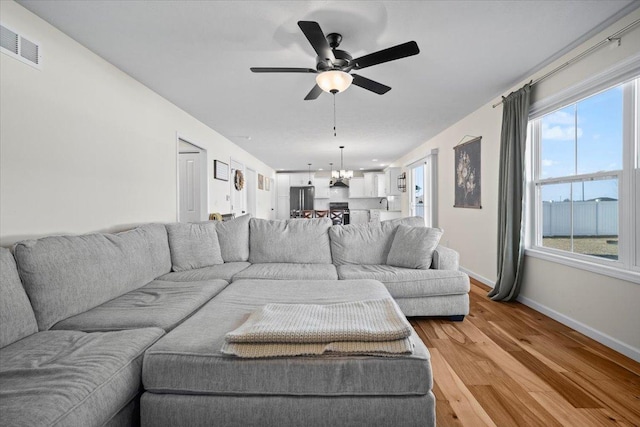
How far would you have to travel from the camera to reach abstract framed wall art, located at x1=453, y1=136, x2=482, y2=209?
4.20m

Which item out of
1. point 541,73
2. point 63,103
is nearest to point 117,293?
point 63,103

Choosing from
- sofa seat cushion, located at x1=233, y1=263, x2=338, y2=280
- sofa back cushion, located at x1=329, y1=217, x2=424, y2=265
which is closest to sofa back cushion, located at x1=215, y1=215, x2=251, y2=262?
sofa seat cushion, located at x1=233, y1=263, x2=338, y2=280

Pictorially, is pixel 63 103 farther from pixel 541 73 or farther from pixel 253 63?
pixel 541 73

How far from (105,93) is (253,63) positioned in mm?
1368

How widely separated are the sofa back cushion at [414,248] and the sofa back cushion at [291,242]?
71cm

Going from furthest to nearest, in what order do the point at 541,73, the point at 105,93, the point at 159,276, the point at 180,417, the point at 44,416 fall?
the point at 541,73, the point at 105,93, the point at 159,276, the point at 180,417, the point at 44,416

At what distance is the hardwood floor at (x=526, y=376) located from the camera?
1507 millimetres

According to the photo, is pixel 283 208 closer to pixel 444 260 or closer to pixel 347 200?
pixel 347 200

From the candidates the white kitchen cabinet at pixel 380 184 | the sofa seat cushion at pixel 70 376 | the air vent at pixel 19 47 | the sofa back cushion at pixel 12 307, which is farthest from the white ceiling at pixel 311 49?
the white kitchen cabinet at pixel 380 184

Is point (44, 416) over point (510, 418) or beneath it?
over

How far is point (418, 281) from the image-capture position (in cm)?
260

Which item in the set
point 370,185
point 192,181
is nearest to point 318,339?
point 192,181

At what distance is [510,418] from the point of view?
148 centimetres

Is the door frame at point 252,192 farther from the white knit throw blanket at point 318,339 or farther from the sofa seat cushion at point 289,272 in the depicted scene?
the white knit throw blanket at point 318,339
